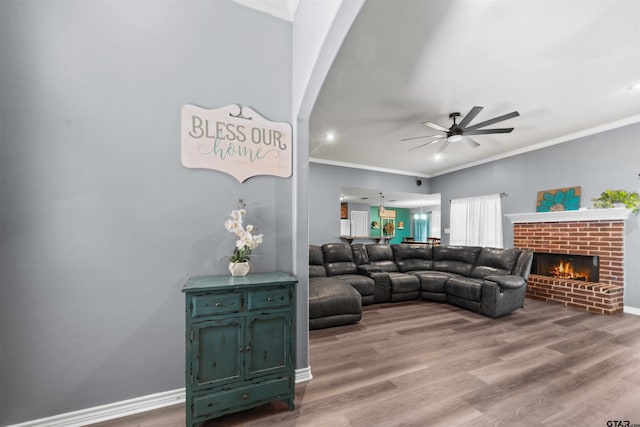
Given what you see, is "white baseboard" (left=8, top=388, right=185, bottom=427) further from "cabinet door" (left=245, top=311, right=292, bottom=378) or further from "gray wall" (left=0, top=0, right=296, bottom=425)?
"cabinet door" (left=245, top=311, right=292, bottom=378)

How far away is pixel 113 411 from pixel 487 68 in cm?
433

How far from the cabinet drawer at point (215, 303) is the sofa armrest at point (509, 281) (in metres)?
3.69

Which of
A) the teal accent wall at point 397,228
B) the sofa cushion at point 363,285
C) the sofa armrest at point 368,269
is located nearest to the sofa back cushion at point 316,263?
the sofa cushion at point 363,285

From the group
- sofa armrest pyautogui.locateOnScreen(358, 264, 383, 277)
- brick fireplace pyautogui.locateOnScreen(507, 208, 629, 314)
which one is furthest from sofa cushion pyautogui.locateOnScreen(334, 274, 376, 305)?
brick fireplace pyautogui.locateOnScreen(507, 208, 629, 314)

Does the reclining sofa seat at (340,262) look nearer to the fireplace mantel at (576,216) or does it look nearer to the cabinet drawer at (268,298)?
the cabinet drawer at (268,298)

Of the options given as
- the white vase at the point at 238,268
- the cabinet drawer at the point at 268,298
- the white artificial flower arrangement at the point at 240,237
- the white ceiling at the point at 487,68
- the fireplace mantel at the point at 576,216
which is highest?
the white ceiling at the point at 487,68

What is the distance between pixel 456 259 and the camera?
5.18 metres

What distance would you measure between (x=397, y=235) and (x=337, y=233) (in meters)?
7.07

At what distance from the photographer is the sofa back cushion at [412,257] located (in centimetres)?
544

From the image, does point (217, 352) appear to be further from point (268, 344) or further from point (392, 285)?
point (392, 285)

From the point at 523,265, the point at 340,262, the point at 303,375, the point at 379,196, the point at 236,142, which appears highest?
the point at 379,196

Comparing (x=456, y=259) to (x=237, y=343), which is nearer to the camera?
(x=237, y=343)

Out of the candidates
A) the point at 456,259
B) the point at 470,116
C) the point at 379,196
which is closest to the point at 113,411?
the point at 470,116

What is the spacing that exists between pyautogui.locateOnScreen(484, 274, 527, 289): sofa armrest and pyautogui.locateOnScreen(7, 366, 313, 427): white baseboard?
13.2 ft
